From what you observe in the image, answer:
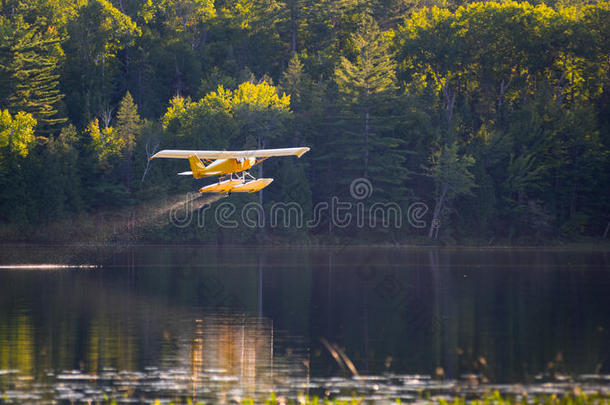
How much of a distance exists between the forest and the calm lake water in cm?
1688

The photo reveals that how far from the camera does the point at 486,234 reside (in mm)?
70688

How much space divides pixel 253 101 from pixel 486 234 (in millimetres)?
19551

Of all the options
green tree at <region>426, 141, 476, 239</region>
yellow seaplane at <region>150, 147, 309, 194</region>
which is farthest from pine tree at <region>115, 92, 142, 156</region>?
yellow seaplane at <region>150, 147, 309, 194</region>

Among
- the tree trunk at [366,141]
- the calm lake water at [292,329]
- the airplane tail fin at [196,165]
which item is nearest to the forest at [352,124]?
the tree trunk at [366,141]

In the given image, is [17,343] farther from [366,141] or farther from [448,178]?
[448,178]

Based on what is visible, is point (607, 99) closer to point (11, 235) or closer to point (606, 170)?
point (606, 170)

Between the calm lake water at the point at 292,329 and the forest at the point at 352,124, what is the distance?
16.9m

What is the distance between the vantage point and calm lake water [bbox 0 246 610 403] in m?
20.2

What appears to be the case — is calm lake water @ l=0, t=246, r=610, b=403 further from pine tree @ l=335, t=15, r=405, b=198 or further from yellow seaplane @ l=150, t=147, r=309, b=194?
pine tree @ l=335, t=15, r=405, b=198

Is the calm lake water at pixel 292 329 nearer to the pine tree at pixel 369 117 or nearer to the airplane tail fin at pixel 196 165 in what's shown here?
the airplane tail fin at pixel 196 165

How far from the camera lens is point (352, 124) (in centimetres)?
7162

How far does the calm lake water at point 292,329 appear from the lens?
2017 centimetres

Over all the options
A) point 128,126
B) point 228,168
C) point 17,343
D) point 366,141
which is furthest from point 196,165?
point 366,141

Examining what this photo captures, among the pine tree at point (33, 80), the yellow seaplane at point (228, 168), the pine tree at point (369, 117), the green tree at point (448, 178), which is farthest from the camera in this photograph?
the pine tree at point (369, 117)
